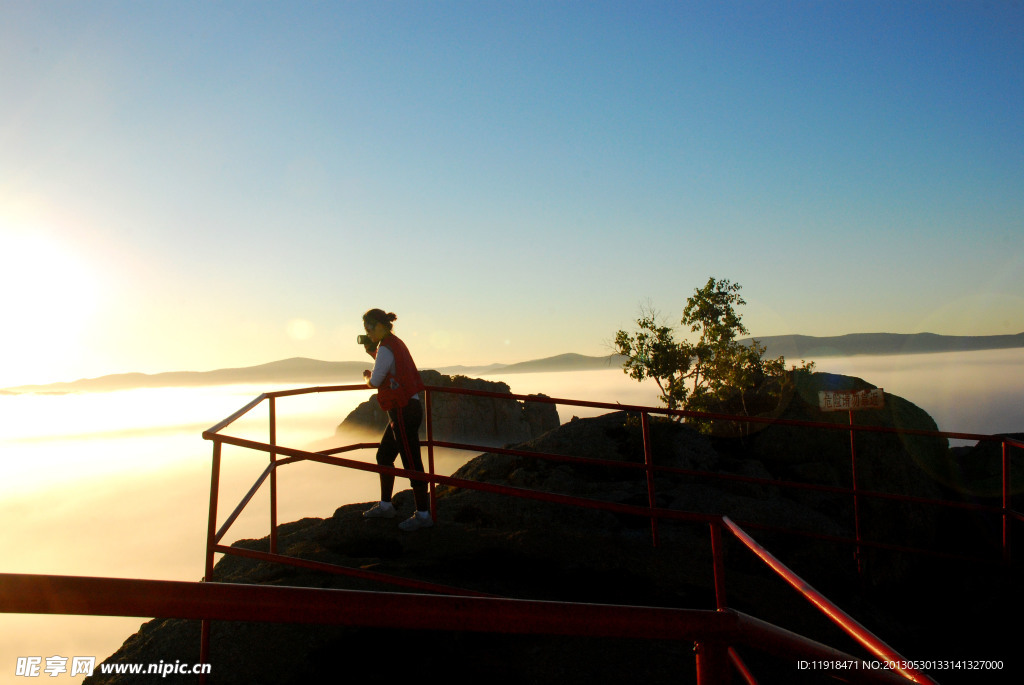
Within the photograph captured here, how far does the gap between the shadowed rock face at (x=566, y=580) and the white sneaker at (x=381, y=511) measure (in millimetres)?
67

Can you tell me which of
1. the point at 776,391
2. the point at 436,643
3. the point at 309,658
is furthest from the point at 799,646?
the point at 776,391

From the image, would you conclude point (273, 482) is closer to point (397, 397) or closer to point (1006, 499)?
point (397, 397)

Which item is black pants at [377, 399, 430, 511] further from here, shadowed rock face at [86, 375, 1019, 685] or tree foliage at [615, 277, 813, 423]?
tree foliage at [615, 277, 813, 423]

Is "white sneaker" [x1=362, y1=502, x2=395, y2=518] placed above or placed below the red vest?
below

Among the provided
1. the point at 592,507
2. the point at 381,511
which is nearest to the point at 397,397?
the point at 381,511

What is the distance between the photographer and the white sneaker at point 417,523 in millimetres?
6117

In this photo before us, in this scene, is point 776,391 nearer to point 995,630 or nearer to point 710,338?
point 710,338

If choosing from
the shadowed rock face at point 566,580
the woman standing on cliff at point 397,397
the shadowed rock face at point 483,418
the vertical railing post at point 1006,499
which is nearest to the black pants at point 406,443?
the woman standing on cliff at point 397,397

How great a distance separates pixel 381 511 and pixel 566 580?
2156mm

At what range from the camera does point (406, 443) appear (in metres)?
5.93

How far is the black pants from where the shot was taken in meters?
5.93

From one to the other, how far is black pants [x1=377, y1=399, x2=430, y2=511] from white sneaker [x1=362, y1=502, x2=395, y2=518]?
0.82 feet

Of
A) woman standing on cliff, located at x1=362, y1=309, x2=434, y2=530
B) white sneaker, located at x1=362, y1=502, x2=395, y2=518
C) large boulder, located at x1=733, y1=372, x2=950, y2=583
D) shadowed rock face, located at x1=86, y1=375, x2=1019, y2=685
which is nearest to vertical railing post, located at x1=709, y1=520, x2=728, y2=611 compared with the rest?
shadowed rock face, located at x1=86, y1=375, x2=1019, y2=685

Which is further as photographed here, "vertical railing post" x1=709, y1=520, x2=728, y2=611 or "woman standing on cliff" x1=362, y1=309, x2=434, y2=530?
"woman standing on cliff" x1=362, y1=309, x2=434, y2=530
